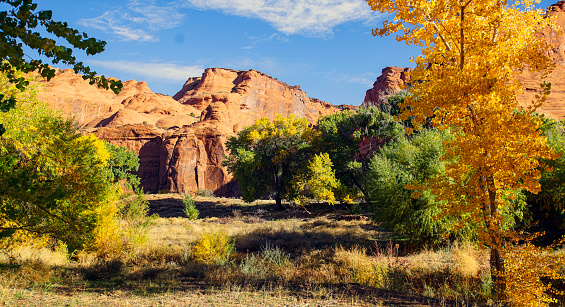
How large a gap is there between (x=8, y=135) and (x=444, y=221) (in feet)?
52.6

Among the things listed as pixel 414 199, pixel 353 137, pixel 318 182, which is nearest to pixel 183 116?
pixel 353 137

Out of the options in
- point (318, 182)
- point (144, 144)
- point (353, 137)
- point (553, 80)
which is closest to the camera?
point (318, 182)

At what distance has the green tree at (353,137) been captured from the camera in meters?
30.7

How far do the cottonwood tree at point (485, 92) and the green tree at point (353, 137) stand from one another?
22705mm

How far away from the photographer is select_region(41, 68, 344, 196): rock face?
60.3m

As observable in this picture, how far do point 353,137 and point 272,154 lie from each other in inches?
342

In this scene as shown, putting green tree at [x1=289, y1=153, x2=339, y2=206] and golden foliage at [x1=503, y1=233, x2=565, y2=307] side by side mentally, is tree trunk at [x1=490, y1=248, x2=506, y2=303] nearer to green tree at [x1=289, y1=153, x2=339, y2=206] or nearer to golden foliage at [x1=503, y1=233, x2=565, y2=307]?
golden foliage at [x1=503, y1=233, x2=565, y2=307]

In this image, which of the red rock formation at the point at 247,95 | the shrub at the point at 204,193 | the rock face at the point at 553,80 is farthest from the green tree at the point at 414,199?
the red rock formation at the point at 247,95

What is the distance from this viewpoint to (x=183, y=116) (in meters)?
82.2

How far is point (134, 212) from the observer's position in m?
14.1

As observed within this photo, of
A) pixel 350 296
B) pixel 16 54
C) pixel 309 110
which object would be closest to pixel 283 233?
pixel 350 296

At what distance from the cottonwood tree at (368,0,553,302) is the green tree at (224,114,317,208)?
25216mm

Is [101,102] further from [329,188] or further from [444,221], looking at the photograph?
[444,221]

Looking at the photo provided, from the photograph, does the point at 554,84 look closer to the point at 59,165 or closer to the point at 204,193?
the point at 204,193
